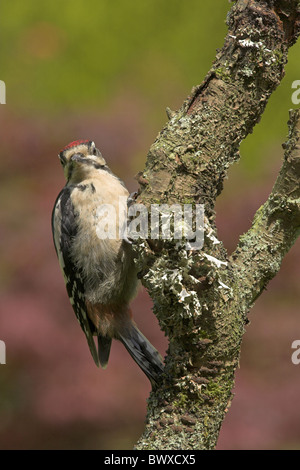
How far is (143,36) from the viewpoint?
4.86m

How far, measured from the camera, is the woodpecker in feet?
8.89

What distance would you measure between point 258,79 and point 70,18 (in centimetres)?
304

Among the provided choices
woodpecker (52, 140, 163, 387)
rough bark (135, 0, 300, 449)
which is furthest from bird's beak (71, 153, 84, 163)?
rough bark (135, 0, 300, 449)

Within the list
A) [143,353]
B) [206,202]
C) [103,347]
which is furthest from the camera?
[103,347]

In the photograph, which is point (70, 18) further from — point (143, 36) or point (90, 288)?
point (90, 288)

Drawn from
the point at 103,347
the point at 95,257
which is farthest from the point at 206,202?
the point at 103,347

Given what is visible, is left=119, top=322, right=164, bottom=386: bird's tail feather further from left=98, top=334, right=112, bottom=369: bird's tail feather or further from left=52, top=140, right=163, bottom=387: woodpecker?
left=98, top=334, right=112, bottom=369: bird's tail feather

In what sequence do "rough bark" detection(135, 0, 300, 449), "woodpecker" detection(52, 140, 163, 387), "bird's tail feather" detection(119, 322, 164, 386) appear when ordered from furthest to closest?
1. "woodpecker" detection(52, 140, 163, 387)
2. "bird's tail feather" detection(119, 322, 164, 386)
3. "rough bark" detection(135, 0, 300, 449)

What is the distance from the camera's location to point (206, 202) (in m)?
2.04

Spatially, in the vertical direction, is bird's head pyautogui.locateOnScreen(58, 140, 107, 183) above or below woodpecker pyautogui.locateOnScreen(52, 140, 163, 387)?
above

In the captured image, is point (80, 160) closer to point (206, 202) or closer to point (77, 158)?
point (77, 158)

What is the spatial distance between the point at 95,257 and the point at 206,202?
2.82 ft

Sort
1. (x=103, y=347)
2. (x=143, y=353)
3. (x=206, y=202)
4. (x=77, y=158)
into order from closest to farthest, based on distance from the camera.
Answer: (x=206, y=202)
(x=143, y=353)
(x=77, y=158)
(x=103, y=347)

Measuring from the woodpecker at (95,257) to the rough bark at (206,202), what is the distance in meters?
0.57
